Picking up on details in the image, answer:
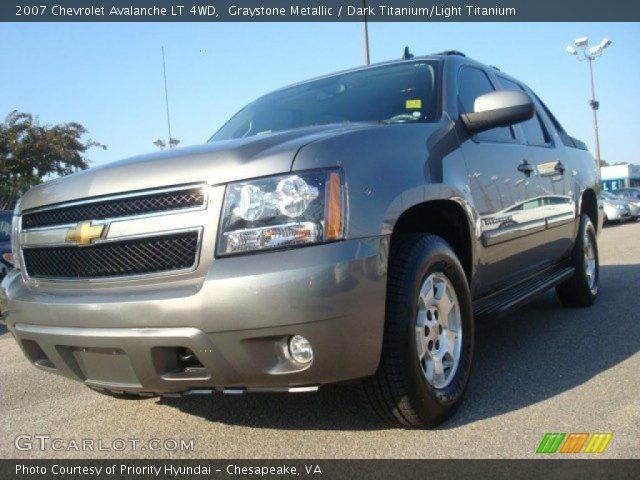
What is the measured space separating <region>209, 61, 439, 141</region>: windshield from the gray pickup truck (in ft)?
0.63

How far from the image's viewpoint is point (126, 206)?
Result: 8.33 feet

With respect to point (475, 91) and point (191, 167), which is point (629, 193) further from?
point (191, 167)

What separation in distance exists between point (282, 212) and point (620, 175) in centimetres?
4488

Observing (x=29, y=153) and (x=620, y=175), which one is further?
(x=620, y=175)

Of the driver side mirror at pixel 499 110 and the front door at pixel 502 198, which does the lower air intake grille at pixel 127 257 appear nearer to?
the front door at pixel 502 198

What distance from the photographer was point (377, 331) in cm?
248

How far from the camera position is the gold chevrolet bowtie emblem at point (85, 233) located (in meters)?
2.57

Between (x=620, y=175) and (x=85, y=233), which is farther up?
(x=85, y=233)

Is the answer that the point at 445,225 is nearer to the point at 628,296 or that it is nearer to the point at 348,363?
the point at 348,363

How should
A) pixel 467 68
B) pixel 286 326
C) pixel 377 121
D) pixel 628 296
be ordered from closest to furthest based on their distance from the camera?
pixel 286 326 → pixel 377 121 → pixel 467 68 → pixel 628 296
